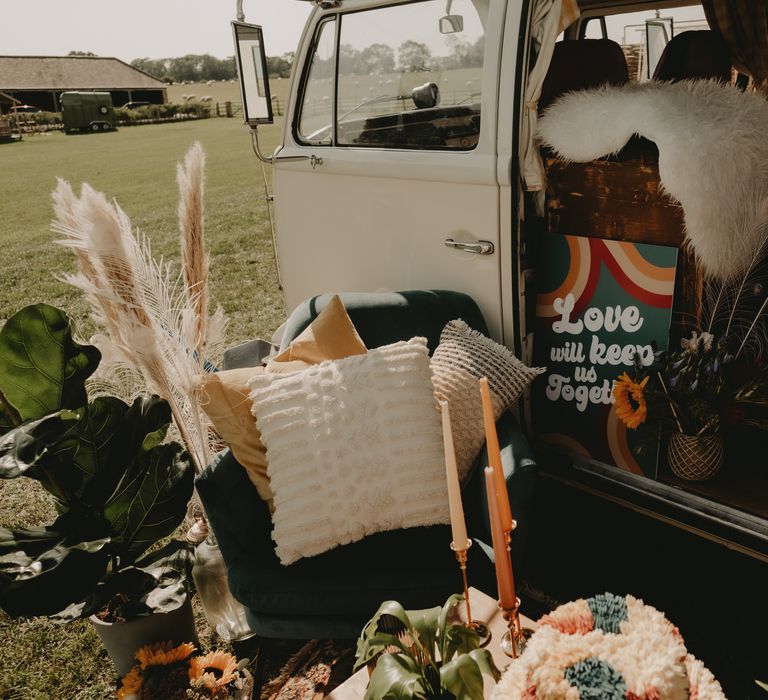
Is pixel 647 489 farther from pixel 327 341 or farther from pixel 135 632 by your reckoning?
pixel 135 632

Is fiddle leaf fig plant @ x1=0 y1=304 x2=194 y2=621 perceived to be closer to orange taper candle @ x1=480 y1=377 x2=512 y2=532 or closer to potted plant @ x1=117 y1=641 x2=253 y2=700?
potted plant @ x1=117 y1=641 x2=253 y2=700

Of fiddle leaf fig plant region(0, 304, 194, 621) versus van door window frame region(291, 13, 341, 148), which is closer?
fiddle leaf fig plant region(0, 304, 194, 621)

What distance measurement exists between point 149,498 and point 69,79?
51.8 meters

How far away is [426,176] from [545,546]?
1.54 metres

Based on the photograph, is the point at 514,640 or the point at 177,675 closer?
the point at 514,640

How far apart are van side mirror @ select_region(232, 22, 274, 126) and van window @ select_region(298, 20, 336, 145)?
0.35 m

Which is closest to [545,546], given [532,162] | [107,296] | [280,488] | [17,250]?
[280,488]

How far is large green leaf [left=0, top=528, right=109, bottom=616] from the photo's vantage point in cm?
160

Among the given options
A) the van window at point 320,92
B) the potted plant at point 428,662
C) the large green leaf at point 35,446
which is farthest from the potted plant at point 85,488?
the van window at point 320,92

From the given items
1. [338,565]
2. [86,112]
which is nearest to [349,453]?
[338,565]

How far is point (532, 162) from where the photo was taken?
7.26ft

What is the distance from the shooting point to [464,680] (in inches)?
37.0

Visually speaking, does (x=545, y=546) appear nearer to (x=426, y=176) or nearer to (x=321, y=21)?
(x=426, y=176)

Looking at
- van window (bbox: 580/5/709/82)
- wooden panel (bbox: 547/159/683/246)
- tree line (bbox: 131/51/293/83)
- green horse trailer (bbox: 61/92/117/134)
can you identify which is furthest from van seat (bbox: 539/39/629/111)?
tree line (bbox: 131/51/293/83)
